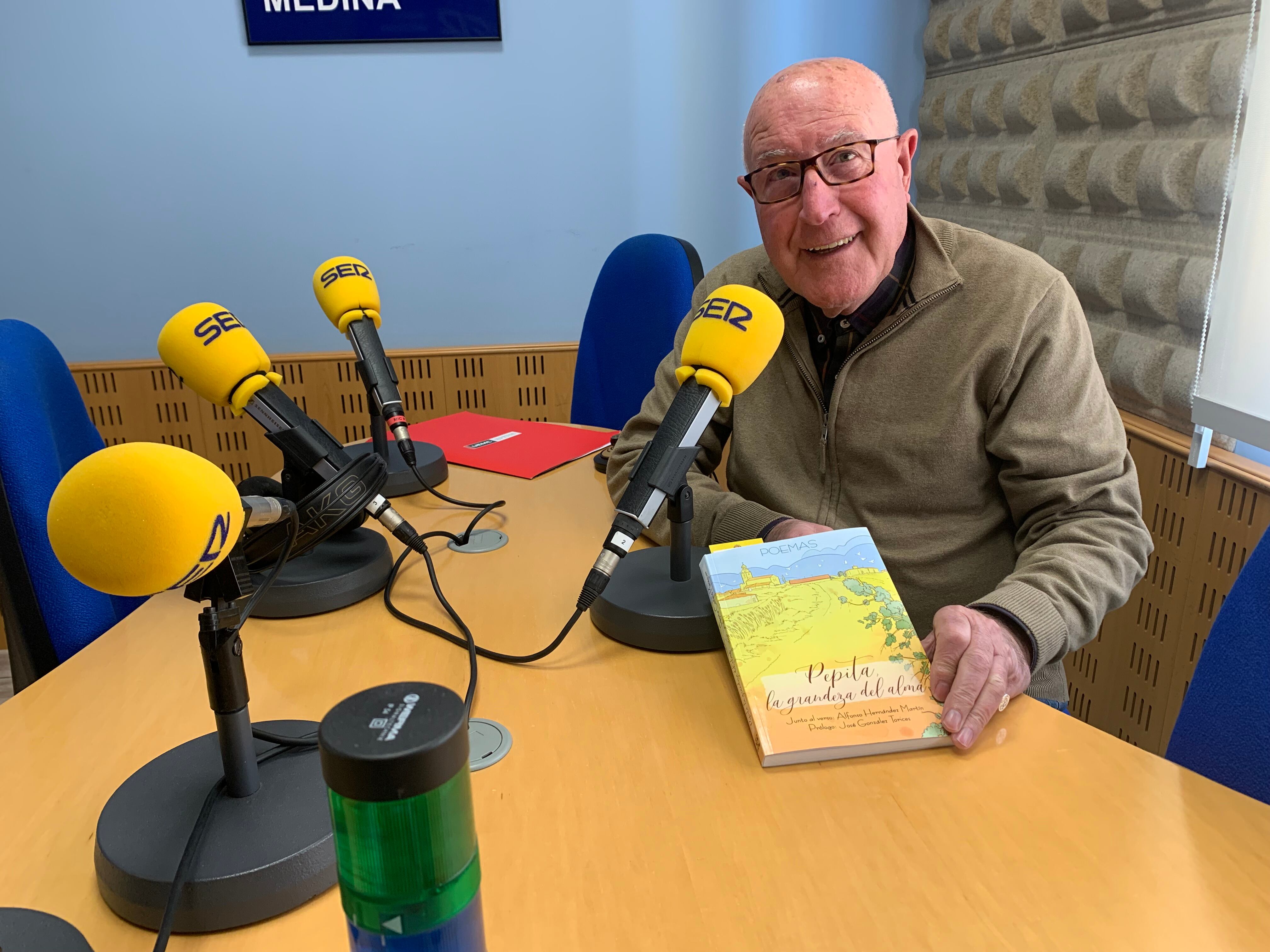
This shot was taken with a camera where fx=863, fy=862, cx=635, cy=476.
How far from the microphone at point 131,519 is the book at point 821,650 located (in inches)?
19.2

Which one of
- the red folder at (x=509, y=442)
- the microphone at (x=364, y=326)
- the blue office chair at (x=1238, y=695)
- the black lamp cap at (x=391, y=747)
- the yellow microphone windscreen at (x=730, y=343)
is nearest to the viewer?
the black lamp cap at (x=391, y=747)

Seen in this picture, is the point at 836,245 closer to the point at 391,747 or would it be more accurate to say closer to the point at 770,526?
the point at 770,526

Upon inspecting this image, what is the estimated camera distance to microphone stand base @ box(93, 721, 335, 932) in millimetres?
564

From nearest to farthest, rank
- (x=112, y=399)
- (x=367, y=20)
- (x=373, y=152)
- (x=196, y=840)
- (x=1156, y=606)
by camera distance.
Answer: (x=196, y=840), (x=1156, y=606), (x=367, y=20), (x=373, y=152), (x=112, y=399)

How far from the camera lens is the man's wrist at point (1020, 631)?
2.86 ft

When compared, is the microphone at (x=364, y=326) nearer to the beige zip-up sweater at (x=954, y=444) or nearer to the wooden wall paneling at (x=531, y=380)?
the beige zip-up sweater at (x=954, y=444)

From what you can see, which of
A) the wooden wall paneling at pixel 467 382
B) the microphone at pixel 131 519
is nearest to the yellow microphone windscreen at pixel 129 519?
the microphone at pixel 131 519

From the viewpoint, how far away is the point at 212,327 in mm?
1005

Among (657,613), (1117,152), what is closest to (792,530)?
(657,613)

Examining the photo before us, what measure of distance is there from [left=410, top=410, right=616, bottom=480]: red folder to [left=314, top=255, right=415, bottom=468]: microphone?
0.29m

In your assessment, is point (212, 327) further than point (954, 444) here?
No

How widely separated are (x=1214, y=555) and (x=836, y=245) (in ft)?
3.13

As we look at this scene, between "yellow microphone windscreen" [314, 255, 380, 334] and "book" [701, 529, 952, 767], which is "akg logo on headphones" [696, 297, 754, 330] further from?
"yellow microphone windscreen" [314, 255, 380, 334]

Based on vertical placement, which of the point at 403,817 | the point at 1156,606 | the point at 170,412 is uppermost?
the point at 403,817
